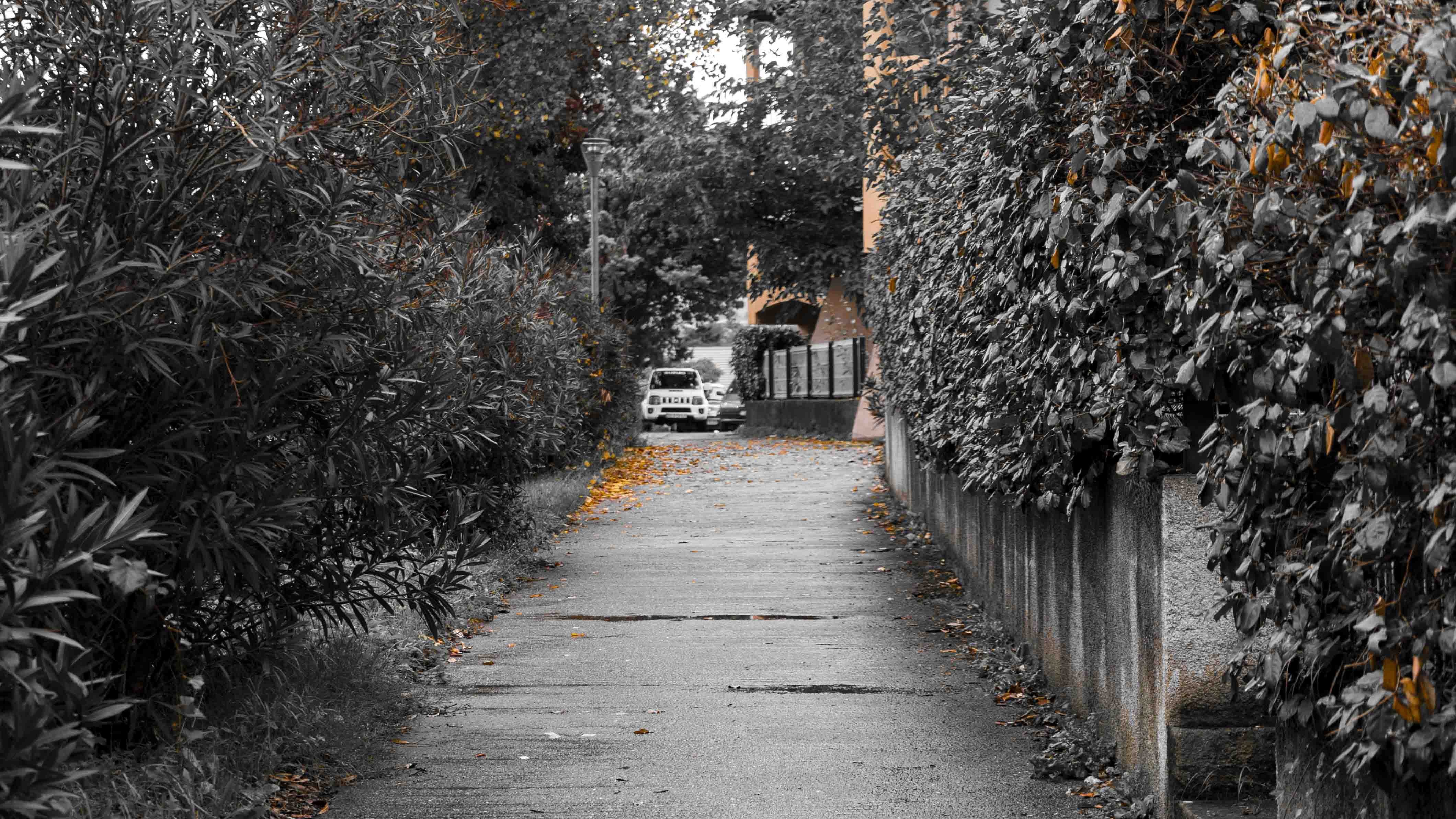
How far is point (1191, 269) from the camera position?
4.29 meters

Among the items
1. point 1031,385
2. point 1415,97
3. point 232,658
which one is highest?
point 1415,97

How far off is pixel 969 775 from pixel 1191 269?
8.58 feet

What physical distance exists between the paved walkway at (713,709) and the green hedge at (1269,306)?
133 cm

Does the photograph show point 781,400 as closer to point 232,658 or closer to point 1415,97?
point 232,658

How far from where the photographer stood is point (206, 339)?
4.95 metres

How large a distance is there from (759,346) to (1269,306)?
3853 centimetres

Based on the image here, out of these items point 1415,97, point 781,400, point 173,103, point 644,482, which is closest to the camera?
point 1415,97

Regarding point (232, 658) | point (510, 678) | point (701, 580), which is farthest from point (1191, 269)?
point (701, 580)

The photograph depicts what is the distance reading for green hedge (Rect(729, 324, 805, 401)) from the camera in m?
42.1

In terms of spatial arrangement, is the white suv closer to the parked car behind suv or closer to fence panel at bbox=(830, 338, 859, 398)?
the parked car behind suv

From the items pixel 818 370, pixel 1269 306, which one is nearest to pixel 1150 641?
pixel 1269 306

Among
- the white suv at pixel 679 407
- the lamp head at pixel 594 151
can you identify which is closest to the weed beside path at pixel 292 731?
the lamp head at pixel 594 151

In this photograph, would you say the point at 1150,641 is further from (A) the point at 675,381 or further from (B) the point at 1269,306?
(A) the point at 675,381

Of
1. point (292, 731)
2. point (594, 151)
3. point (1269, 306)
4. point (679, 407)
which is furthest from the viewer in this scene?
point (679, 407)
